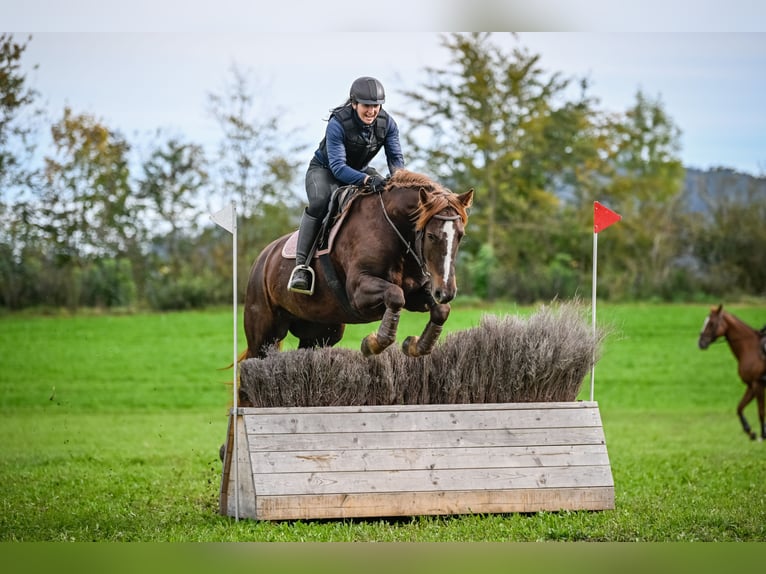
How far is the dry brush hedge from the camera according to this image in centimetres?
510

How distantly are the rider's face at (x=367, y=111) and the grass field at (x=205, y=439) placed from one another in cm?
152

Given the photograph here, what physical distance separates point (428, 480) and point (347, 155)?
6.01 feet

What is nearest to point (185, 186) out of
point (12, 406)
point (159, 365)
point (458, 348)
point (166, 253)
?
point (166, 253)

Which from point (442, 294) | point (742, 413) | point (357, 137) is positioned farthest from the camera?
point (742, 413)

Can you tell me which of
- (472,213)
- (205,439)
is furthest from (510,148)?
(205,439)

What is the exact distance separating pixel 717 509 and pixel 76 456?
5812mm

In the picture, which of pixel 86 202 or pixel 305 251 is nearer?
pixel 305 251

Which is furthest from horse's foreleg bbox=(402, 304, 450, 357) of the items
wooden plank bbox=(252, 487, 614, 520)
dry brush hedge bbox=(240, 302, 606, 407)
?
wooden plank bbox=(252, 487, 614, 520)

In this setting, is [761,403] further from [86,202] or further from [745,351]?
[86,202]

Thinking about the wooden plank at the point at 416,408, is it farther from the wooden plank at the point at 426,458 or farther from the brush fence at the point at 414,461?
the wooden plank at the point at 426,458

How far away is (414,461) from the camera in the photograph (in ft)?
16.4

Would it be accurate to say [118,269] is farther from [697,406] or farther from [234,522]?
[234,522]

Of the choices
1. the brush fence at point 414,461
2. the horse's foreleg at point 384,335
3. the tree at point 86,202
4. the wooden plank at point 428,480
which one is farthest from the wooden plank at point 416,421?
the tree at point 86,202

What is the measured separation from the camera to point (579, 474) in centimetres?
518
